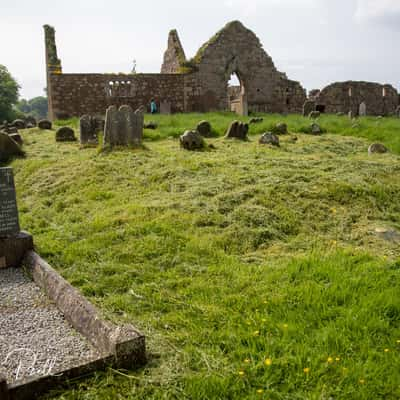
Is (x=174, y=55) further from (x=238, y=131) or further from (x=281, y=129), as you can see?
(x=238, y=131)

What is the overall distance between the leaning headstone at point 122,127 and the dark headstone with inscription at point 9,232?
5.36 metres

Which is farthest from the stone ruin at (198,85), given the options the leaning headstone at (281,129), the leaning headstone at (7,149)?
the leaning headstone at (7,149)

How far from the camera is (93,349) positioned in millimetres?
3570

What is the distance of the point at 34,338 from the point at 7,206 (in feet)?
8.09

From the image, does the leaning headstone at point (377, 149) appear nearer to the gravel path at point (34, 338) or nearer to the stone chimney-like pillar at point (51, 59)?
the gravel path at point (34, 338)

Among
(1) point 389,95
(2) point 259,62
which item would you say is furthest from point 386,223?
(1) point 389,95

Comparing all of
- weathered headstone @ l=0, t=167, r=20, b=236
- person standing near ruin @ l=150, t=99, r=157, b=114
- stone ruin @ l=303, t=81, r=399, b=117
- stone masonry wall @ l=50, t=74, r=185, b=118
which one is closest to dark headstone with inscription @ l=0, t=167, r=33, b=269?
weathered headstone @ l=0, t=167, r=20, b=236

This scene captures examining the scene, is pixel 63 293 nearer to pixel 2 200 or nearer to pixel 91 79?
pixel 2 200

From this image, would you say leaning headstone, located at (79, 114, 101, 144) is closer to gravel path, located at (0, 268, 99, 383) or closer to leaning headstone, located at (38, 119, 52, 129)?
leaning headstone, located at (38, 119, 52, 129)

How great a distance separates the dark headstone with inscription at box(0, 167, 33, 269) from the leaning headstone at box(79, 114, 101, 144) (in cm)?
679

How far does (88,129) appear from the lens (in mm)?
12438

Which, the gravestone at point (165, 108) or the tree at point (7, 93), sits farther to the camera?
the tree at point (7, 93)

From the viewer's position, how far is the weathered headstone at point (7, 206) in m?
5.69

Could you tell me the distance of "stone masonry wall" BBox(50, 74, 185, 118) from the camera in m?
19.7
